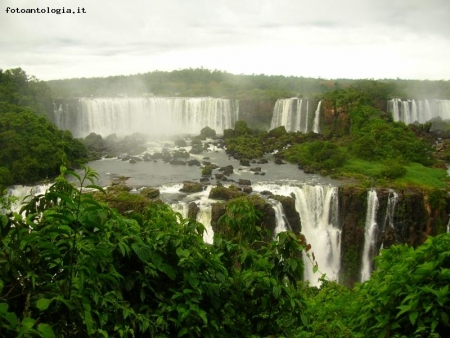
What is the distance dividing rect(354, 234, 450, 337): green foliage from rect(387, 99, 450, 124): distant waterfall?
31828 mm

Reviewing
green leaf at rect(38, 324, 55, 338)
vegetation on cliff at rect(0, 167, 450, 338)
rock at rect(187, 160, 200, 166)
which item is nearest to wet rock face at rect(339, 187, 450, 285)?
rock at rect(187, 160, 200, 166)

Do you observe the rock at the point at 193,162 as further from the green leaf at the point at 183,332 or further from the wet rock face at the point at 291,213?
the green leaf at the point at 183,332

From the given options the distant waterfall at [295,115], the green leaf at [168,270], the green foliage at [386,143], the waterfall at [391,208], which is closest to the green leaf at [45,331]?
the green leaf at [168,270]

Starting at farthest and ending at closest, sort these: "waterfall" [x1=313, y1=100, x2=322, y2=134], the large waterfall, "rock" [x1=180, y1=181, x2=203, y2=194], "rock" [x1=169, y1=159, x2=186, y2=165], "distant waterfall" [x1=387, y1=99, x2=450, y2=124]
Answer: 1. the large waterfall
2. "distant waterfall" [x1=387, y1=99, x2=450, y2=124]
3. "waterfall" [x1=313, y1=100, x2=322, y2=134]
4. "rock" [x1=169, y1=159, x2=186, y2=165]
5. "rock" [x1=180, y1=181, x2=203, y2=194]

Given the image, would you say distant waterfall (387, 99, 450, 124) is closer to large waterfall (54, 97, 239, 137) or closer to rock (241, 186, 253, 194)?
large waterfall (54, 97, 239, 137)

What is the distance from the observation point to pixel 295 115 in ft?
112

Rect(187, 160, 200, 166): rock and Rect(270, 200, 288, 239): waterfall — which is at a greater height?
Rect(187, 160, 200, 166): rock

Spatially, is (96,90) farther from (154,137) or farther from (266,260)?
(266,260)

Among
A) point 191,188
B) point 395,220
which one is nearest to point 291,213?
point 191,188

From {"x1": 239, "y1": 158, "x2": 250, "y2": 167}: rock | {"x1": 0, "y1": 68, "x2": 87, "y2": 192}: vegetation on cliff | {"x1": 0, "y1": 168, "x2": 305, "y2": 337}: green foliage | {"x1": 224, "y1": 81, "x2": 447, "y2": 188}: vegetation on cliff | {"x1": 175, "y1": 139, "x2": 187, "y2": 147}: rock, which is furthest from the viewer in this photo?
{"x1": 175, "y1": 139, "x2": 187, "y2": 147}: rock

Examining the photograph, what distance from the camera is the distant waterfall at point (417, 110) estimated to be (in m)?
33.7

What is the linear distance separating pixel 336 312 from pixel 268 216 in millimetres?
10564

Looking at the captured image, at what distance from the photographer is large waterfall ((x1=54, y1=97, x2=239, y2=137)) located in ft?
113

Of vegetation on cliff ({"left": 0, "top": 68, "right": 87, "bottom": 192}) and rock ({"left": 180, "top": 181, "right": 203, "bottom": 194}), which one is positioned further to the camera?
vegetation on cliff ({"left": 0, "top": 68, "right": 87, "bottom": 192})
